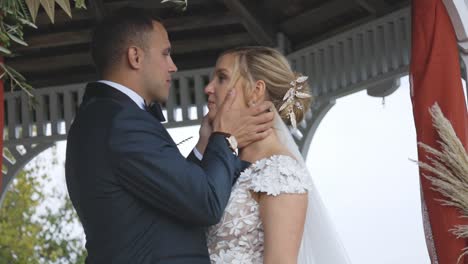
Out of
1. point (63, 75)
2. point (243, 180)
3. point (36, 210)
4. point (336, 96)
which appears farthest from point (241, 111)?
point (36, 210)

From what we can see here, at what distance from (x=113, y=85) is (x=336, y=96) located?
3468 mm

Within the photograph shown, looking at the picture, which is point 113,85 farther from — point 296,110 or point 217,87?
point 296,110

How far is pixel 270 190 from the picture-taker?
9.41 feet

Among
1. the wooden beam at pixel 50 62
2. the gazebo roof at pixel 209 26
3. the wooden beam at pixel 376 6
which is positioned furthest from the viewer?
the wooden beam at pixel 50 62

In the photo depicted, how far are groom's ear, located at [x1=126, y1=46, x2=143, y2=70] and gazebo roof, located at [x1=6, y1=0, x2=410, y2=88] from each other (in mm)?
3207

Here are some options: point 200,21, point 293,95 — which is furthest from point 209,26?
point 293,95

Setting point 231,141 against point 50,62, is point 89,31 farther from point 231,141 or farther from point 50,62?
point 231,141

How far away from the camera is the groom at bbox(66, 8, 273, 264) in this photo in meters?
2.62

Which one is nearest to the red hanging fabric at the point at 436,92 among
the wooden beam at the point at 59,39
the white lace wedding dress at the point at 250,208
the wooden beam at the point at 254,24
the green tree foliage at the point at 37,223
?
the white lace wedding dress at the point at 250,208

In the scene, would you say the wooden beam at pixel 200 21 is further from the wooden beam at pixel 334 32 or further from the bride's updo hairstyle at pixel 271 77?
the bride's updo hairstyle at pixel 271 77

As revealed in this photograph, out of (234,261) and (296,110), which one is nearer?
(234,261)

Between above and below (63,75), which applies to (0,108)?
below

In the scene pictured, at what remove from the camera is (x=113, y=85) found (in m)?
2.80

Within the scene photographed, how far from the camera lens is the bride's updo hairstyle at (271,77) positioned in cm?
311
